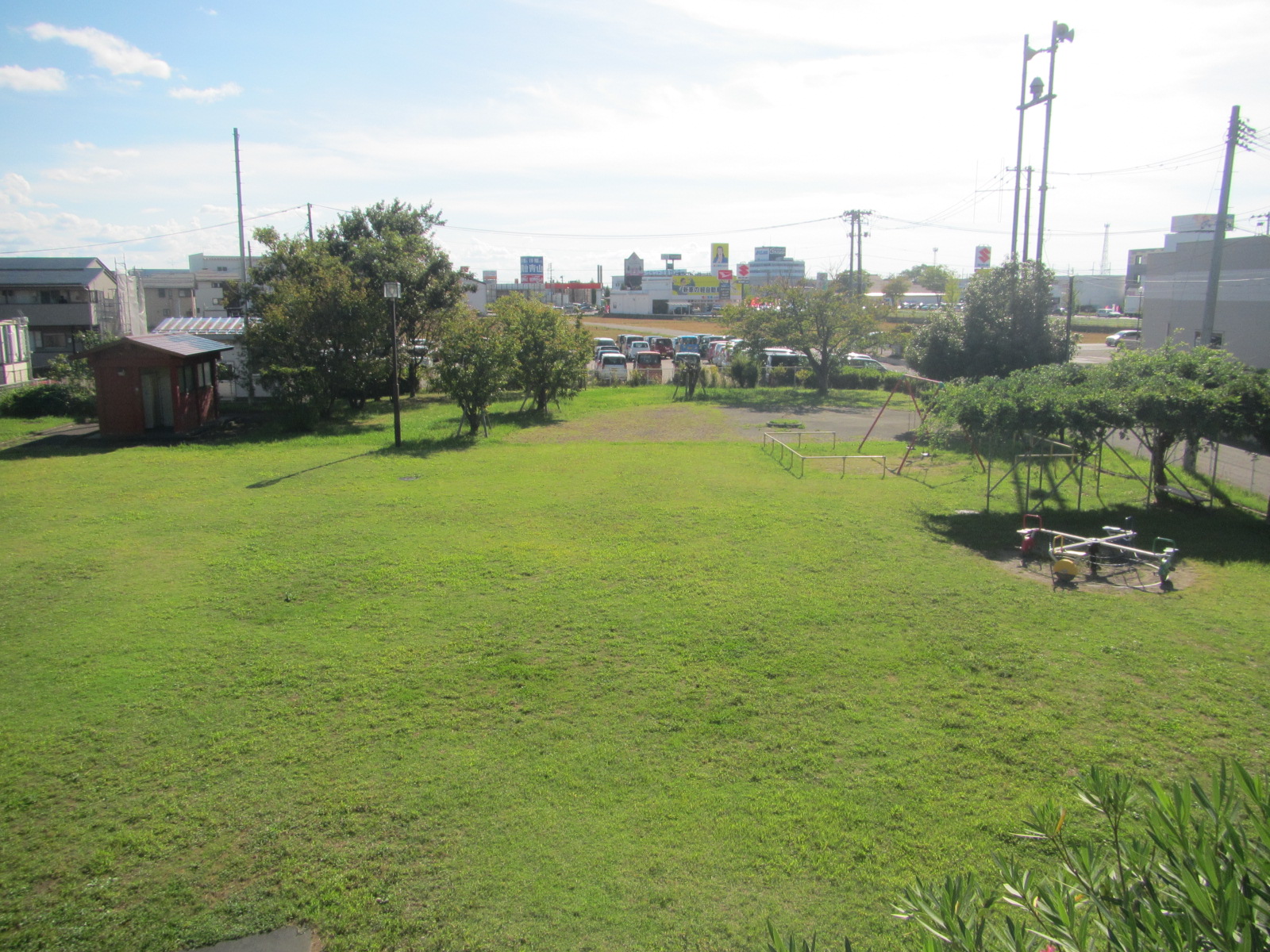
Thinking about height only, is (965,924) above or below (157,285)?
below

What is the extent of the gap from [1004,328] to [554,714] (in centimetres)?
2230

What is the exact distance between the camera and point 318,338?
23016mm

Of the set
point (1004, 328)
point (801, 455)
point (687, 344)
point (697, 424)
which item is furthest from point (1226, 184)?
point (687, 344)

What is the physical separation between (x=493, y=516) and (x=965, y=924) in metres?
12.2

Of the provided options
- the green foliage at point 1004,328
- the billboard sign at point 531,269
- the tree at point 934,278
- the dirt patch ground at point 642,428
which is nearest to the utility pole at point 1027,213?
the green foliage at point 1004,328

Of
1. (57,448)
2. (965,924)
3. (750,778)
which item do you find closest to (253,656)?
(750,778)

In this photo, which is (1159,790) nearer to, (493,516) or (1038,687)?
(1038,687)

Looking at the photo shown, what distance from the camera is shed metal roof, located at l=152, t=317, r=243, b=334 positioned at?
28969 millimetres

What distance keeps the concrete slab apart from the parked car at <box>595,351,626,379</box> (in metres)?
32.3

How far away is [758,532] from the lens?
13.1 meters

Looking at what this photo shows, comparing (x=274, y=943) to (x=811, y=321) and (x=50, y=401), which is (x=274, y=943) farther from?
(x=811, y=321)

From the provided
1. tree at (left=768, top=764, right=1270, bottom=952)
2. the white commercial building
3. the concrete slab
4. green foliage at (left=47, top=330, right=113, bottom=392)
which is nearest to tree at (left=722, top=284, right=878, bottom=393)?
the white commercial building

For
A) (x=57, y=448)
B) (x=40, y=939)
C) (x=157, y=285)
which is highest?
(x=157, y=285)

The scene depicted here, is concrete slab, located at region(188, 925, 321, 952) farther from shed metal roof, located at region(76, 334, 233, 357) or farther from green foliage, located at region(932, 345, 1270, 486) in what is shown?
shed metal roof, located at region(76, 334, 233, 357)
